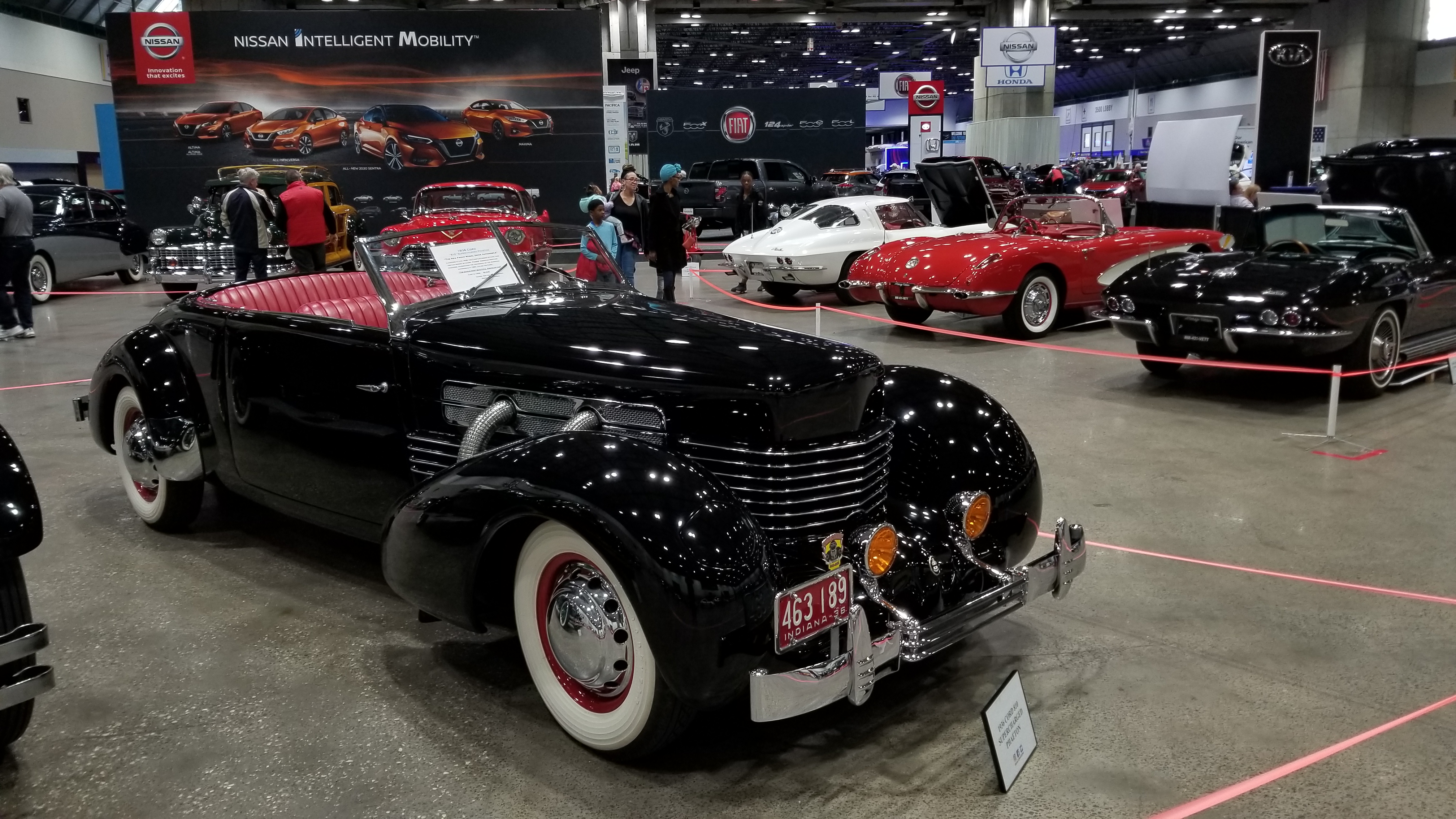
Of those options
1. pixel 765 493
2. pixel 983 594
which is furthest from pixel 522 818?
pixel 983 594

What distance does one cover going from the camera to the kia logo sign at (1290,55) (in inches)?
551

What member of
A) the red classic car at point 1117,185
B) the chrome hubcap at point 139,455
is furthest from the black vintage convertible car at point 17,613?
the red classic car at point 1117,185

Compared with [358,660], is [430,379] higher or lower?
higher

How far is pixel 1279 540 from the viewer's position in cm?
482

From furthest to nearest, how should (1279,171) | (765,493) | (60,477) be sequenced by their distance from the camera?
(1279,171)
(60,477)
(765,493)

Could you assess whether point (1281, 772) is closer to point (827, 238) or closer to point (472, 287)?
point (472, 287)

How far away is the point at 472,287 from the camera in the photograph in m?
4.24

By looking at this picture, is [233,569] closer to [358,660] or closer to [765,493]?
[358,660]

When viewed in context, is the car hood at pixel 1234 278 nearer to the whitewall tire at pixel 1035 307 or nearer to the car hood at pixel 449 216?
the whitewall tire at pixel 1035 307

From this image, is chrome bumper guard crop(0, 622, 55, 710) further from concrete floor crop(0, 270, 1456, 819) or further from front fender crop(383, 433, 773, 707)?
front fender crop(383, 433, 773, 707)

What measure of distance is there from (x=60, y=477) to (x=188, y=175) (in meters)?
15.4

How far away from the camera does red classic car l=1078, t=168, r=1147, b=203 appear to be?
24.7 metres

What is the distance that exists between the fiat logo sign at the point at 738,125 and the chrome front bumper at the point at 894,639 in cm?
2262

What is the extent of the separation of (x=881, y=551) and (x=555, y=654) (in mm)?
1019
